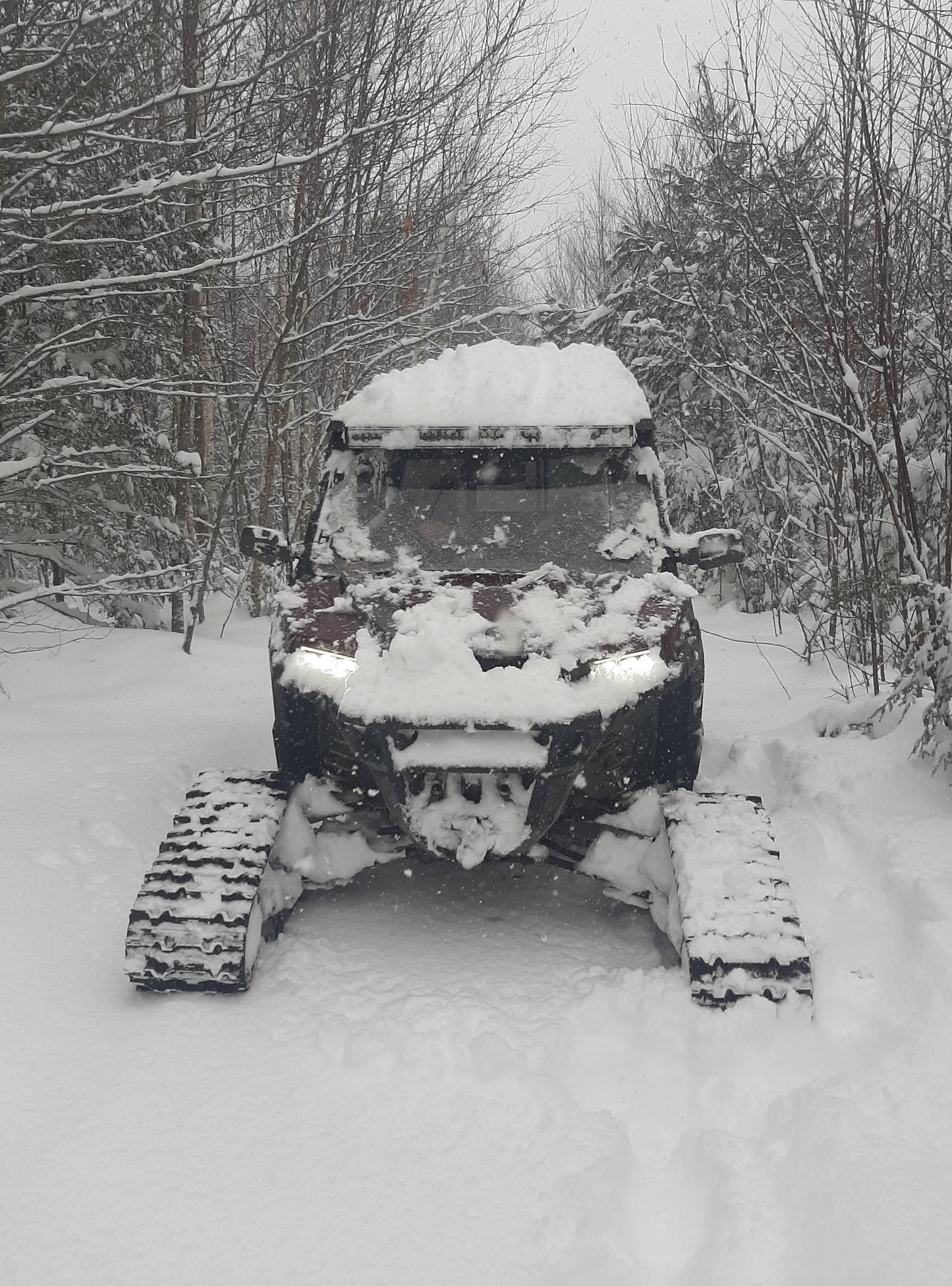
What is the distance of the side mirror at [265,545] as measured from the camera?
14.4 ft

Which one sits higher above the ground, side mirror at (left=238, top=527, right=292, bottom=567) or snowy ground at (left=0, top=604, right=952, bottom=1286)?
side mirror at (left=238, top=527, right=292, bottom=567)

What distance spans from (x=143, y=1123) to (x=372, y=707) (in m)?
1.35

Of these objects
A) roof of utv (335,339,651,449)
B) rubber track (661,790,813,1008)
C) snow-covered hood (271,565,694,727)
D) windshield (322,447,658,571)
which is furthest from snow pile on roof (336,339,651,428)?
rubber track (661,790,813,1008)

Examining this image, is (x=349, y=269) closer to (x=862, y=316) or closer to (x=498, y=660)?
(x=862, y=316)

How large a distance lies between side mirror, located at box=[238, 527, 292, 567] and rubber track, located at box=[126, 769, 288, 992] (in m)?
1.33

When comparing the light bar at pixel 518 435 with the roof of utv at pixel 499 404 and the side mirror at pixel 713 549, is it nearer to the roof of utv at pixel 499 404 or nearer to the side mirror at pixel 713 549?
the roof of utv at pixel 499 404

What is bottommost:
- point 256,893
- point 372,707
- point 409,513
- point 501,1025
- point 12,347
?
point 501,1025

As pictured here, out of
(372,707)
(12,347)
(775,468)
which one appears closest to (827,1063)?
(372,707)

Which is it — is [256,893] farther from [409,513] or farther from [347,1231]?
[409,513]

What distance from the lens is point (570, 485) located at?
432cm

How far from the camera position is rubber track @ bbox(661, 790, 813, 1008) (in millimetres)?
3008

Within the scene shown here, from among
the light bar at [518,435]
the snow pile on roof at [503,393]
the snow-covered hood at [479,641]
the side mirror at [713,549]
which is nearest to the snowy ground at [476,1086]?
the snow-covered hood at [479,641]

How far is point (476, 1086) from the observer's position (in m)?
2.76

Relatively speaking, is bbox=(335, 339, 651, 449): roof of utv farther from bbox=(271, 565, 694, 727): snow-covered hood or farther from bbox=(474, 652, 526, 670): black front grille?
bbox=(474, 652, 526, 670): black front grille
